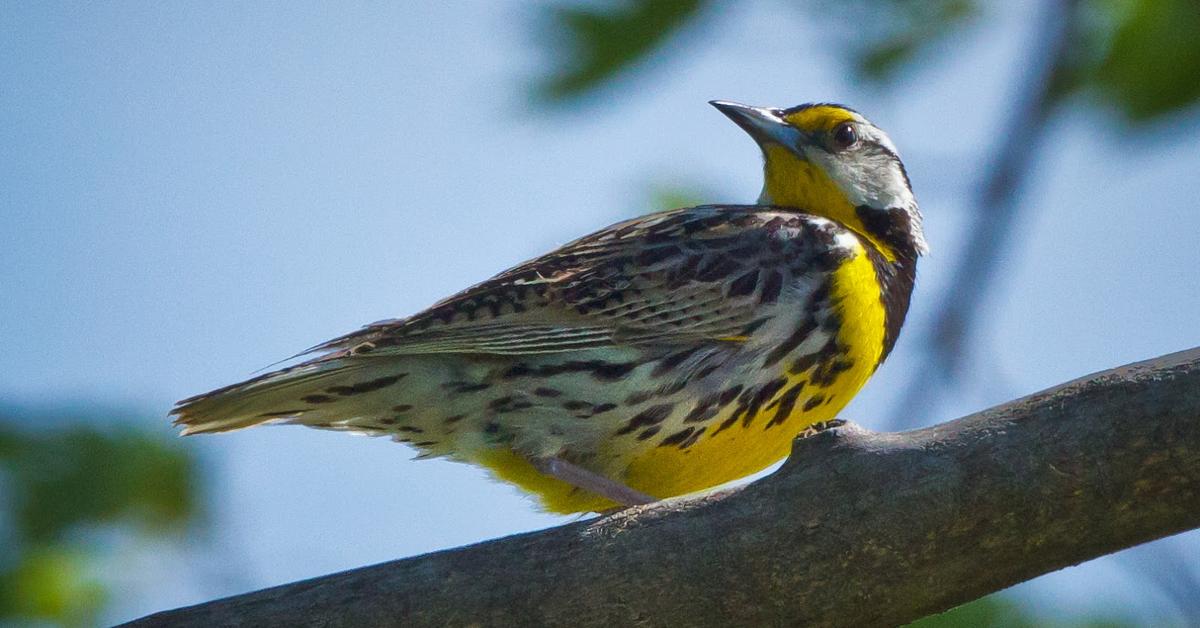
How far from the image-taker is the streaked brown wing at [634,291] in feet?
16.3

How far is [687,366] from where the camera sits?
4926 mm

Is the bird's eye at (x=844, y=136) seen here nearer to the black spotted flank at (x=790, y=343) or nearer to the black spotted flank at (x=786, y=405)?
the black spotted flank at (x=790, y=343)

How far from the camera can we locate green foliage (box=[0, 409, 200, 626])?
398 centimetres

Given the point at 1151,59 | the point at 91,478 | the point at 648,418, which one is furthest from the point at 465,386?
the point at 1151,59

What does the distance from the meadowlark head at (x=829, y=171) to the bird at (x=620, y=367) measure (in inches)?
22.1

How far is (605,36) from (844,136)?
254cm

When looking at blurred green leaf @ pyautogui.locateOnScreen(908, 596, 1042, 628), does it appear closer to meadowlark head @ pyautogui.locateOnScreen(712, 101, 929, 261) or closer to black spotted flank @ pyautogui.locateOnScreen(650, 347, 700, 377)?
black spotted flank @ pyautogui.locateOnScreen(650, 347, 700, 377)

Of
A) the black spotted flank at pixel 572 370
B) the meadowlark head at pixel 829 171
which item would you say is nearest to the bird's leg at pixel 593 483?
the black spotted flank at pixel 572 370

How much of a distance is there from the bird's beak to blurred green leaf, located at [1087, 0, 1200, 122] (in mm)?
2520

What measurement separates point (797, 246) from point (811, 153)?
86cm

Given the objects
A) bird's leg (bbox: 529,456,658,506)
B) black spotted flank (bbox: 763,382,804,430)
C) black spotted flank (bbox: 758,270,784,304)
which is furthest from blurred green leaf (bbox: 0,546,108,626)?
black spotted flank (bbox: 758,270,784,304)

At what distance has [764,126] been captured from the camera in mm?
5957

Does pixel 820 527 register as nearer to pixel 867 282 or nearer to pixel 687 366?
pixel 687 366

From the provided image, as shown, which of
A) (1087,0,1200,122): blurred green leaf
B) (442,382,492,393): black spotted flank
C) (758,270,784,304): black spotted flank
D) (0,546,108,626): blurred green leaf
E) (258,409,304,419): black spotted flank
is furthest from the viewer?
(758,270,784,304): black spotted flank
